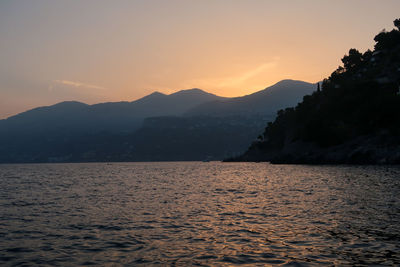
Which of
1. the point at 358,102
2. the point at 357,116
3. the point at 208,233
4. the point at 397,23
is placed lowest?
the point at 208,233

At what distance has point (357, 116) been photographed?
121062 mm

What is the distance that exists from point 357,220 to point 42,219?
22.3m

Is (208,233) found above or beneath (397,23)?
beneath

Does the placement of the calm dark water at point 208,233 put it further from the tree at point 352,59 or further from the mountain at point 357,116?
the tree at point 352,59

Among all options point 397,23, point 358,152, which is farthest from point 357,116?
point 397,23

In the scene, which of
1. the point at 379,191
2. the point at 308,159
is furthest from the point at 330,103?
the point at 379,191

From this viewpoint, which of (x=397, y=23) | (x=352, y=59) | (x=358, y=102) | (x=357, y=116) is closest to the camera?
(x=357, y=116)

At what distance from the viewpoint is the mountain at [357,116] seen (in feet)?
343

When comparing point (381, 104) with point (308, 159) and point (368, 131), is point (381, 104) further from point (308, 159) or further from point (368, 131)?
point (308, 159)

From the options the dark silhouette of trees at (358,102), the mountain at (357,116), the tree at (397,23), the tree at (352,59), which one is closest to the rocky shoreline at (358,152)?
the mountain at (357,116)

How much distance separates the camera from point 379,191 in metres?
36.3

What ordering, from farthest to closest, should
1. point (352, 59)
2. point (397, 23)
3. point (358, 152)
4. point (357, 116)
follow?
point (352, 59) < point (397, 23) < point (357, 116) < point (358, 152)

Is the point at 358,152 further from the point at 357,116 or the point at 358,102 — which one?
the point at 358,102

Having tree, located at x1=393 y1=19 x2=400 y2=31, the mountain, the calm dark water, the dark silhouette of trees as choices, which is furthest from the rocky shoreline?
tree, located at x1=393 y1=19 x2=400 y2=31
